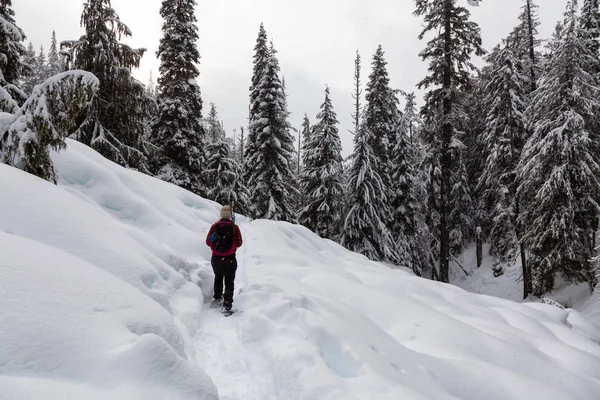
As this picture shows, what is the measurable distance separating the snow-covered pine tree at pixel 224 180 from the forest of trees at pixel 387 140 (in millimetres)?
100

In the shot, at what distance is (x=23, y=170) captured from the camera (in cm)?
586

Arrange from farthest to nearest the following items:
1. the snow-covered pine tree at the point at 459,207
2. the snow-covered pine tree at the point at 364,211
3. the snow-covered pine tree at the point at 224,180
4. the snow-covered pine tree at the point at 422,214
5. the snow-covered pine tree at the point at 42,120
Answer: the snow-covered pine tree at the point at 459,207 → the snow-covered pine tree at the point at 422,214 → the snow-covered pine tree at the point at 224,180 → the snow-covered pine tree at the point at 364,211 → the snow-covered pine tree at the point at 42,120

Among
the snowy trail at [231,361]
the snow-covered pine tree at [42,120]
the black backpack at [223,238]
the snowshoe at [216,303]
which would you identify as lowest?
the snowy trail at [231,361]

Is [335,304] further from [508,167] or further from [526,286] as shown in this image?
[508,167]

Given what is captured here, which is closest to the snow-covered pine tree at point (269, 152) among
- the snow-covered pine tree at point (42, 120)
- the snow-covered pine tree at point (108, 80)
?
the snow-covered pine tree at point (108, 80)

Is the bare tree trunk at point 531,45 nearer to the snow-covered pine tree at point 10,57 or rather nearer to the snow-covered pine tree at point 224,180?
the snow-covered pine tree at point 224,180

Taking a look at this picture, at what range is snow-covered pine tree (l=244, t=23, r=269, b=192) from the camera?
914 inches

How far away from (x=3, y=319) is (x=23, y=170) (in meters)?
4.36

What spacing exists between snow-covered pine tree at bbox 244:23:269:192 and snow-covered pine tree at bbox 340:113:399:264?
683 cm

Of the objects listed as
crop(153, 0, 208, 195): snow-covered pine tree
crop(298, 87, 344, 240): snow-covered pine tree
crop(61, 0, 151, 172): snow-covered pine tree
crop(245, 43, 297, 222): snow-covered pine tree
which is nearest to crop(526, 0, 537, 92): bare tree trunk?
crop(298, 87, 344, 240): snow-covered pine tree

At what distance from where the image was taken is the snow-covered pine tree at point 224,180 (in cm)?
2341

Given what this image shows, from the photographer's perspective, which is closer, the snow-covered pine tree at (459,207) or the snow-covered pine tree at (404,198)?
the snow-covered pine tree at (404,198)

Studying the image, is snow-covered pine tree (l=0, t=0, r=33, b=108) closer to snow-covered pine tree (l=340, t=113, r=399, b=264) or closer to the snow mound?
the snow mound

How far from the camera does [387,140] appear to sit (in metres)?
24.6
